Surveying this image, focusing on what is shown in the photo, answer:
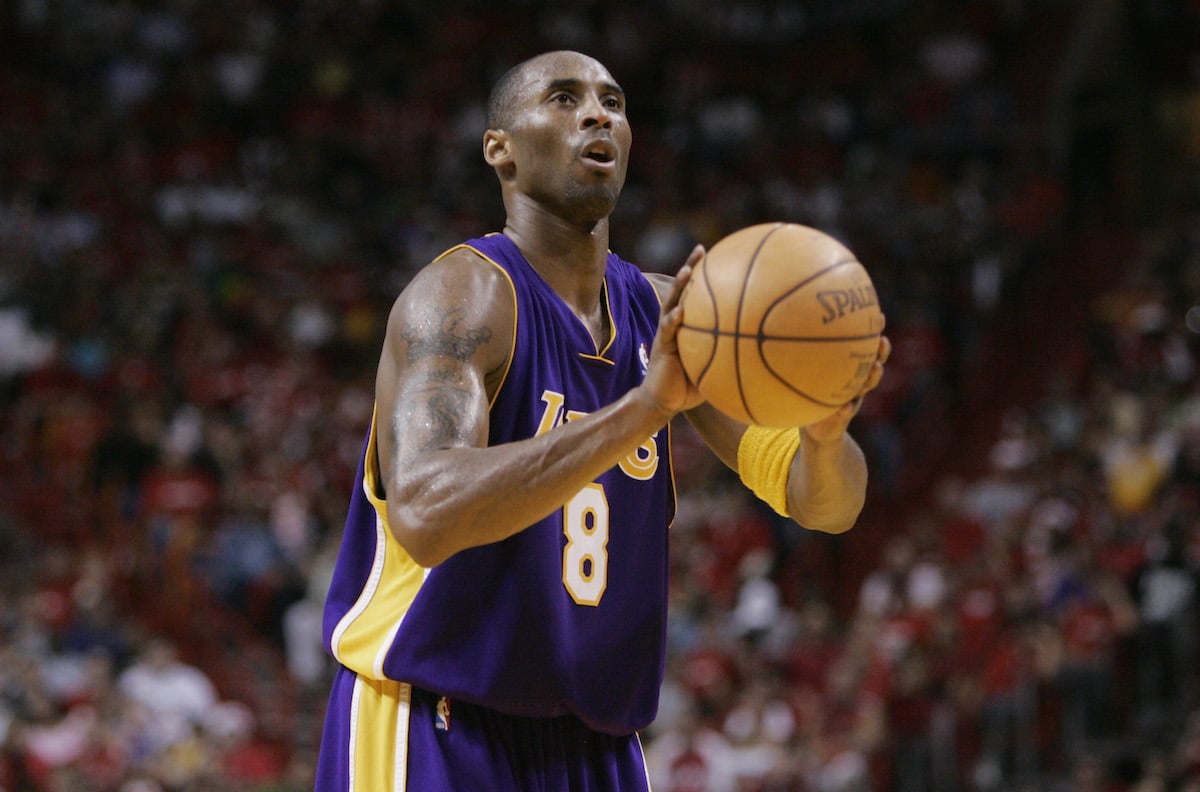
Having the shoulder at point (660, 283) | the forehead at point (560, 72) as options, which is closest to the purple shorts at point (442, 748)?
the shoulder at point (660, 283)

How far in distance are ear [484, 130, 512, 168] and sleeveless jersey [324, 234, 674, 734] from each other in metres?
0.19

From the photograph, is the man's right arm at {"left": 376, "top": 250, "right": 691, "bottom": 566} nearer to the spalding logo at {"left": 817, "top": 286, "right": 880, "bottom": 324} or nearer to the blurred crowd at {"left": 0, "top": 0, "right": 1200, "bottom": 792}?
the spalding logo at {"left": 817, "top": 286, "right": 880, "bottom": 324}

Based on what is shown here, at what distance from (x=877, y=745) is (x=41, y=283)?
9557 mm

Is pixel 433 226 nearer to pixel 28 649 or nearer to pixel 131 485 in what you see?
pixel 131 485

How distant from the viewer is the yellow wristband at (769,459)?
11.7 ft

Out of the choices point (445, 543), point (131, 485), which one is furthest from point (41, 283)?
point (445, 543)

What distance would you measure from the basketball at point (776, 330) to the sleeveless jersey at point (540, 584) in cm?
31

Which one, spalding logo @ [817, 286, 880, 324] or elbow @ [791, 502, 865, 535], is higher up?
spalding logo @ [817, 286, 880, 324]

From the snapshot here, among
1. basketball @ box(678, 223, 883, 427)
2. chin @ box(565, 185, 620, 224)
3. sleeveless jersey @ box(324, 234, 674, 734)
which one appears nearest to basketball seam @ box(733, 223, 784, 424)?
basketball @ box(678, 223, 883, 427)

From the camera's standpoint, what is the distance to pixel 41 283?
14.8m

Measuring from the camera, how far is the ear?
3.64 meters

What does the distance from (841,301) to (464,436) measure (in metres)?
0.78

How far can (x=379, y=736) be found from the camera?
3291mm

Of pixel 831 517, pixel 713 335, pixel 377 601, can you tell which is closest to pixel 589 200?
pixel 713 335
